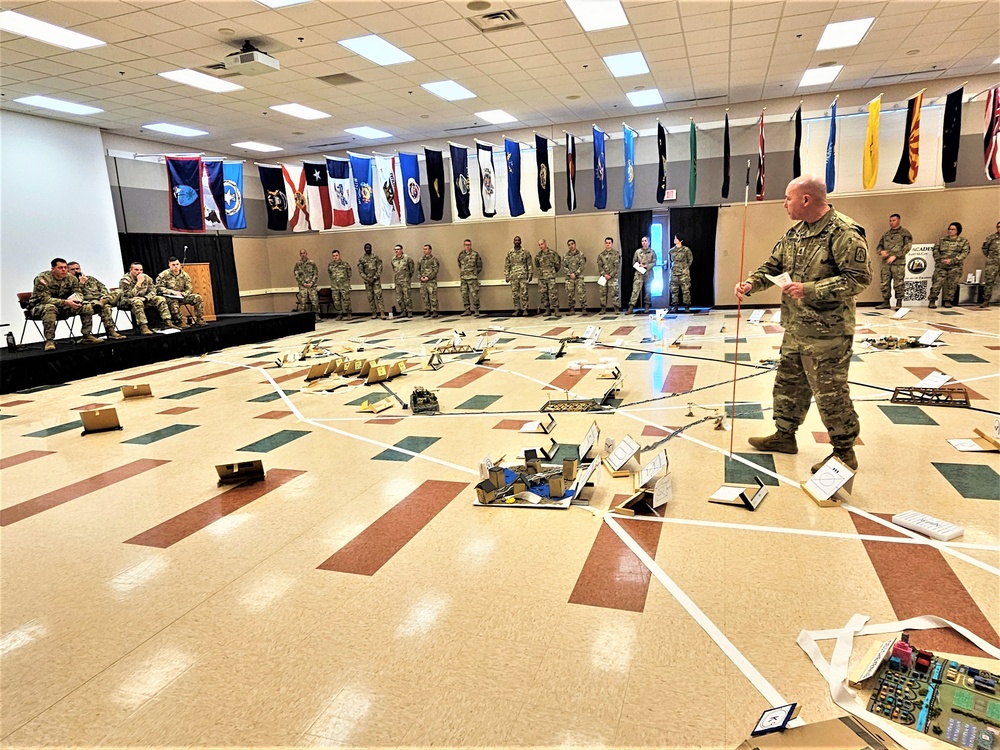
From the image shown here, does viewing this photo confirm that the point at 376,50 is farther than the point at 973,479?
Yes

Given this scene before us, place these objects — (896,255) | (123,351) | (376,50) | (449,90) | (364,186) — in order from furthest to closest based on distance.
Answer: (364,186), (896,255), (449,90), (123,351), (376,50)

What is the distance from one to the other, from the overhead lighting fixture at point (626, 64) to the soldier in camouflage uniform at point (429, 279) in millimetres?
6680

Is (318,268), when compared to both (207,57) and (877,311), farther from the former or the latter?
(877,311)

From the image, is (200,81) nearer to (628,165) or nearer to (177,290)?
(177,290)

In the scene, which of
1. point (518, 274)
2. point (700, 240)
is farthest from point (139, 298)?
point (700, 240)

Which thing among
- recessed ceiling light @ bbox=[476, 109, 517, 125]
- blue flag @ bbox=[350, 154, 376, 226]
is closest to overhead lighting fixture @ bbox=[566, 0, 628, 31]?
recessed ceiling light @ bbox=[476, 109, 517, 125]

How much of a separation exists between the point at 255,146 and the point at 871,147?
14208mm

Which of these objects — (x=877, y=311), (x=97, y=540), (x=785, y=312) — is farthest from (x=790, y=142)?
(x=97, y=540)

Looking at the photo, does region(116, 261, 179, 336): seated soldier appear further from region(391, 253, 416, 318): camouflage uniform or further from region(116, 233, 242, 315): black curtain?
region(391, 253, 416, 318): camouflage uniform

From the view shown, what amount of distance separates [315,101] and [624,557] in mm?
11057

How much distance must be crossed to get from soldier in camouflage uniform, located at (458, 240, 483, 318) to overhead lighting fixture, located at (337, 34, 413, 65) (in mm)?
6065

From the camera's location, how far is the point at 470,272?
14.7m

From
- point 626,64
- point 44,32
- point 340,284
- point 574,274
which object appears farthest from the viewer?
point 340,284

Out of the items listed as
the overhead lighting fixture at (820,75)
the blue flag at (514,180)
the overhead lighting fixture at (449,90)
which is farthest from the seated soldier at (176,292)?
the overhead lighting fixture at (820,75)
